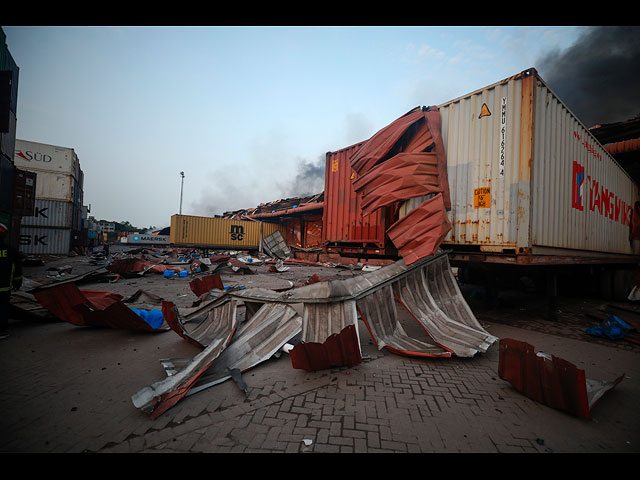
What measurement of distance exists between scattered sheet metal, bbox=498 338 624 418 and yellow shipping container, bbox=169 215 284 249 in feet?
68.0

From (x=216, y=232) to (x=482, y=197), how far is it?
67.2 feet

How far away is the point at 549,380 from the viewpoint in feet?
7.04

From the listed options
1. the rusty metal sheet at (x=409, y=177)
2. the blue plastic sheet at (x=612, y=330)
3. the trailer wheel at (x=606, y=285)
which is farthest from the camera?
the trailer wheel at (x=606, y=285)

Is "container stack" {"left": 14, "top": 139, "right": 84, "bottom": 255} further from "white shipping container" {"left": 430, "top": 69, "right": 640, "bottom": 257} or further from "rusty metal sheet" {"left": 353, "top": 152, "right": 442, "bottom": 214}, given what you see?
"white shipping container" {"left": 430, "top": 69, "right": 640, "bottom": 257}

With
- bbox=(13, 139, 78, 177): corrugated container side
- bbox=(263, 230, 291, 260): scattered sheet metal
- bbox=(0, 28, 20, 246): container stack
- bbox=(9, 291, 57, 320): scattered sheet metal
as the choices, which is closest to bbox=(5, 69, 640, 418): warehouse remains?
bbox=(9, 291, 57, 320): scattered sheet metal

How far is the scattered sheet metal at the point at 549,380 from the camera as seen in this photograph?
6.46 feet

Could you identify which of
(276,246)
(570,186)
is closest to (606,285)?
(570,186)

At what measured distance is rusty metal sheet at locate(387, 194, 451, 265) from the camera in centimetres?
386

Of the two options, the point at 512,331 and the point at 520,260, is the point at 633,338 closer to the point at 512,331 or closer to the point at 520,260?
the point at 512,331

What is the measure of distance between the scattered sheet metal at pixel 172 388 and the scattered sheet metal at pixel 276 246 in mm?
17713

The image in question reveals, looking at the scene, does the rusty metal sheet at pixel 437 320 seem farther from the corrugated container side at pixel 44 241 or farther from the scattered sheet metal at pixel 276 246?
the corrugated container side at pixel 44 241

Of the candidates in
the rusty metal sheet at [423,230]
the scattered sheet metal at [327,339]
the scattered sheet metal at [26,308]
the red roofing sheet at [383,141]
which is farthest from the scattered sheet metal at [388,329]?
the scattered sheet metal at [26,308]

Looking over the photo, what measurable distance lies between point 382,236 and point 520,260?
237cm

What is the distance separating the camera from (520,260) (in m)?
3.78
